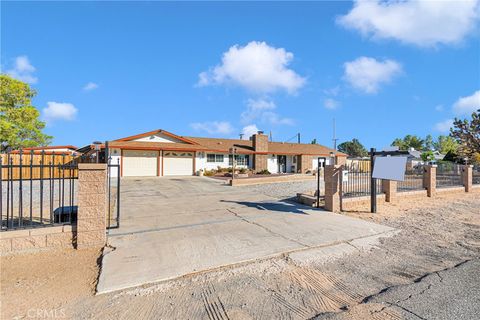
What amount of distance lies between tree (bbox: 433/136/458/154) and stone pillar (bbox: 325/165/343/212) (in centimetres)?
4565

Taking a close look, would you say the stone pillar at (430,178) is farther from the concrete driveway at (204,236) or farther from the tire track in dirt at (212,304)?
the tire track in dirt at (212,304)

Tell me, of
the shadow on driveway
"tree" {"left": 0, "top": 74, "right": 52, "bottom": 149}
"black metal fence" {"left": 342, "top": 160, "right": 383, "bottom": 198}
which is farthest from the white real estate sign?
"tree" {"left": 0, "top": 74, "right": 52, "bottom": 149}

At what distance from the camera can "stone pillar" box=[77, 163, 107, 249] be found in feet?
15.4

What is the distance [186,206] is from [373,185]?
6.48 meters

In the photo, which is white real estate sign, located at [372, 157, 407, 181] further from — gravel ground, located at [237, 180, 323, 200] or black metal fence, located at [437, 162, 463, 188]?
black metal fence, located at [437, 162, 463, 188]

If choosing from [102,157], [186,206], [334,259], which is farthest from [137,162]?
[334,259]

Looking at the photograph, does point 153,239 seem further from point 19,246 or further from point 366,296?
point 366,296

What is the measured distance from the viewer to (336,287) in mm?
3477

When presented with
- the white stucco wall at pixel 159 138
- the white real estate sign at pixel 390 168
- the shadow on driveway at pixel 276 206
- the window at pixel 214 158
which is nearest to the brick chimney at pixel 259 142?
the window at pixel 214 158

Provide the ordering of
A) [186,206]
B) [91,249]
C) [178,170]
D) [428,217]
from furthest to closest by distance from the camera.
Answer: [178,170], [186,206], [428,217], [91,249]

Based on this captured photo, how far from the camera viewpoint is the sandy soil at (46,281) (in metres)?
2.91

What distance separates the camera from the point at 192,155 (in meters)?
25.0

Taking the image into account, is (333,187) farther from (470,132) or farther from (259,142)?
(259,142)

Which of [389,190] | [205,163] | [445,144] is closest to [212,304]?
Answer: [389,190]
